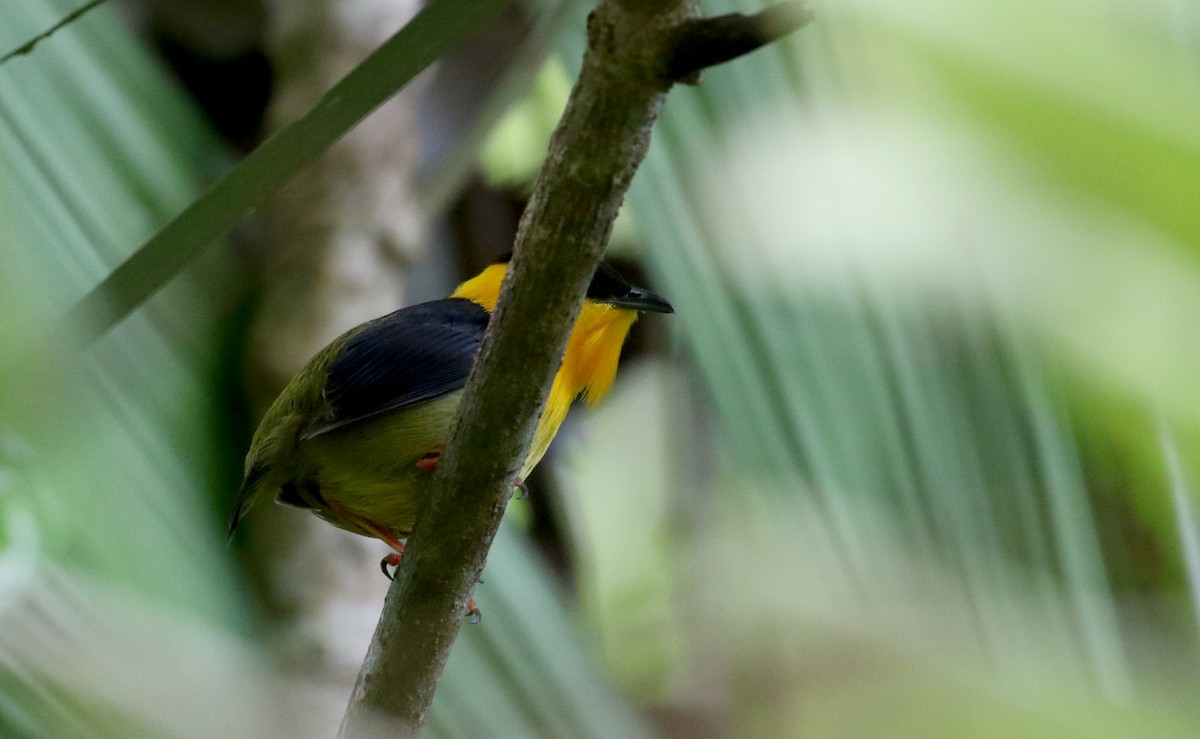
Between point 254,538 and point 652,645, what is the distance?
2.63 m

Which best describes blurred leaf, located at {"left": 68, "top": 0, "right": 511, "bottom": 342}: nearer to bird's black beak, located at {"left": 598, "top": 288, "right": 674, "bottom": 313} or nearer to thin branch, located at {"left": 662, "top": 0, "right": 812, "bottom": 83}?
thin branch, located at {"left": 662, "top": 0, "right": 812, "bottom": 83}

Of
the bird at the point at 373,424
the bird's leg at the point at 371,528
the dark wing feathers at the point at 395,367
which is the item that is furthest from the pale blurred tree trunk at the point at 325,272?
the dark wing feathers at the point at 395,367

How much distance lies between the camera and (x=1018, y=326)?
240 cm

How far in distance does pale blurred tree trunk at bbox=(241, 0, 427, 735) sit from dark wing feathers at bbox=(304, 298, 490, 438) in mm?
1233

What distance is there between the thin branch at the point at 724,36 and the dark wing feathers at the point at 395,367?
166cm

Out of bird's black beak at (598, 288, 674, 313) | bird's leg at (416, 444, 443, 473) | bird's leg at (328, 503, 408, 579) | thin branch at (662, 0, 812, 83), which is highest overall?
thin branch at (662, 0, 812, 83)

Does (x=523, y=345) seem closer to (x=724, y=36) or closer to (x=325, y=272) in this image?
(x=724, y=36)

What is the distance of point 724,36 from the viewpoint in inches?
44.0

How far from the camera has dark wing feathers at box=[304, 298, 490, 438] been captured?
110 inches

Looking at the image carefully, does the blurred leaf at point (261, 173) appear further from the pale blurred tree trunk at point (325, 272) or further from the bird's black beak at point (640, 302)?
the pale blurred tree trunk at point (325, 272)

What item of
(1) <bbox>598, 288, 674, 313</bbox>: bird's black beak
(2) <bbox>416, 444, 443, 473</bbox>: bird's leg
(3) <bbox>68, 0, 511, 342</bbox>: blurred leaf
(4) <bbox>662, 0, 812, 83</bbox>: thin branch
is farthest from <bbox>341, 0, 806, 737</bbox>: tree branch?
(1) <bbox>598, 288, 674, 313</bbox>: bird's black beak

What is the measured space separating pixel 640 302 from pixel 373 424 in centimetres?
83

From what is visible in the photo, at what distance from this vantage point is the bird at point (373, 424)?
9.25 feet

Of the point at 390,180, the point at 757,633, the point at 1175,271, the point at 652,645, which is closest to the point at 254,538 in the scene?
the point at 390,180
